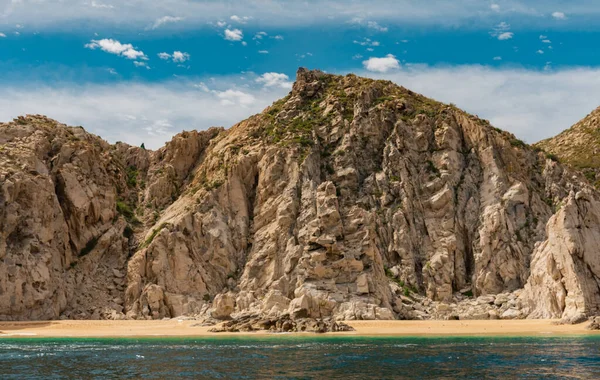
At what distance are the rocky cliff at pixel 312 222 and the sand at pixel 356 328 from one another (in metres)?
2.88

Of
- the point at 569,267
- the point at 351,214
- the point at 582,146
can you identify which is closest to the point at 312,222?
the point at 351,214

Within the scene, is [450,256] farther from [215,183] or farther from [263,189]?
[215,183]

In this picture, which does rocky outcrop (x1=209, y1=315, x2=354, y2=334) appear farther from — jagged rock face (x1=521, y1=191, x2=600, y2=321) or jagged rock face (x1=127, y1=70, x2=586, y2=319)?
jagged rock face (x1=521, y1=191, x2=600, y2=321)

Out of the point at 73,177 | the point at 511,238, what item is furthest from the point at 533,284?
the point at 73,177

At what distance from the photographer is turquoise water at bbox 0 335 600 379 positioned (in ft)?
95.5

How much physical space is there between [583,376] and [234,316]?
39.9m

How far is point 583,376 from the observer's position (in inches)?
1064

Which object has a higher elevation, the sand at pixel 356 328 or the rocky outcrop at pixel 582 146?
the rocky outcrop at pixel 582 146

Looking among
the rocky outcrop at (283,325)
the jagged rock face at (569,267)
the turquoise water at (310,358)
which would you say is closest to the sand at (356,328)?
the rocky outcrop at (283,325)

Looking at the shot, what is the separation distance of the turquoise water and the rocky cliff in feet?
46.4

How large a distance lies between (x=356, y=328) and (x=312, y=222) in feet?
54.0

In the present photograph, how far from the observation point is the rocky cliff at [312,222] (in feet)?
208

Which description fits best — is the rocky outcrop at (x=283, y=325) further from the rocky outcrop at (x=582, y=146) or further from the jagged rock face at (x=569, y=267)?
the rocky outcrop at (x=582, y=146)

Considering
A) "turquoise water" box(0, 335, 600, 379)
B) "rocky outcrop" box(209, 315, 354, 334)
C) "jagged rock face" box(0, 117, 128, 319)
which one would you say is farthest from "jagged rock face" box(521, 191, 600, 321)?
"jagged rock face" box(0, 117, 128, 319)
